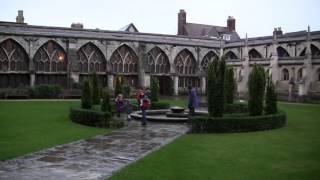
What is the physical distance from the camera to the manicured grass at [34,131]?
1563 centimetres

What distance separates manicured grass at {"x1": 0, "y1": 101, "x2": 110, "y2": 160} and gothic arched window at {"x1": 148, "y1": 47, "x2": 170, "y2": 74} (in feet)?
94.4

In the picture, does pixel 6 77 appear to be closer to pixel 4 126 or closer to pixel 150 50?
pixel 150 50

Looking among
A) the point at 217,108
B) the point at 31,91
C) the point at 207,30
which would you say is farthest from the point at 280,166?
the point at 207,30

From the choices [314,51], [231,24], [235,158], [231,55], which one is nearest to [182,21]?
[231,24]

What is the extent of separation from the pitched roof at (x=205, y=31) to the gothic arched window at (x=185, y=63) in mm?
18441

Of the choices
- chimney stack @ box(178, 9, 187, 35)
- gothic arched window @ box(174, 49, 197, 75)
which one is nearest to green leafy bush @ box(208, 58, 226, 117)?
gothic arched window @ box(174, 49, 197, 75)

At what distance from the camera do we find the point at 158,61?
5681 cm

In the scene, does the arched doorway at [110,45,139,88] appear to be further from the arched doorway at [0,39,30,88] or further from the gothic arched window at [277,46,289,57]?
the gothic arched window at [277,46,289,57]

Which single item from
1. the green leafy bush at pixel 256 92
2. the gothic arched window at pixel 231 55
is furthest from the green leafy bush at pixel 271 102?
the gothic arched window at pixel 231 55

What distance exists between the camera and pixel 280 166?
12.9m

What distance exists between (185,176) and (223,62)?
38.4ft

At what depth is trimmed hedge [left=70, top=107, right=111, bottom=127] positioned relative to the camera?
22203 millimetres

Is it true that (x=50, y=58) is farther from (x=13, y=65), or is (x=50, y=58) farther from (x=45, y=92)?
(x=45, y=92)

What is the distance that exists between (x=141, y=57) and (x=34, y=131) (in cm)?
3524
